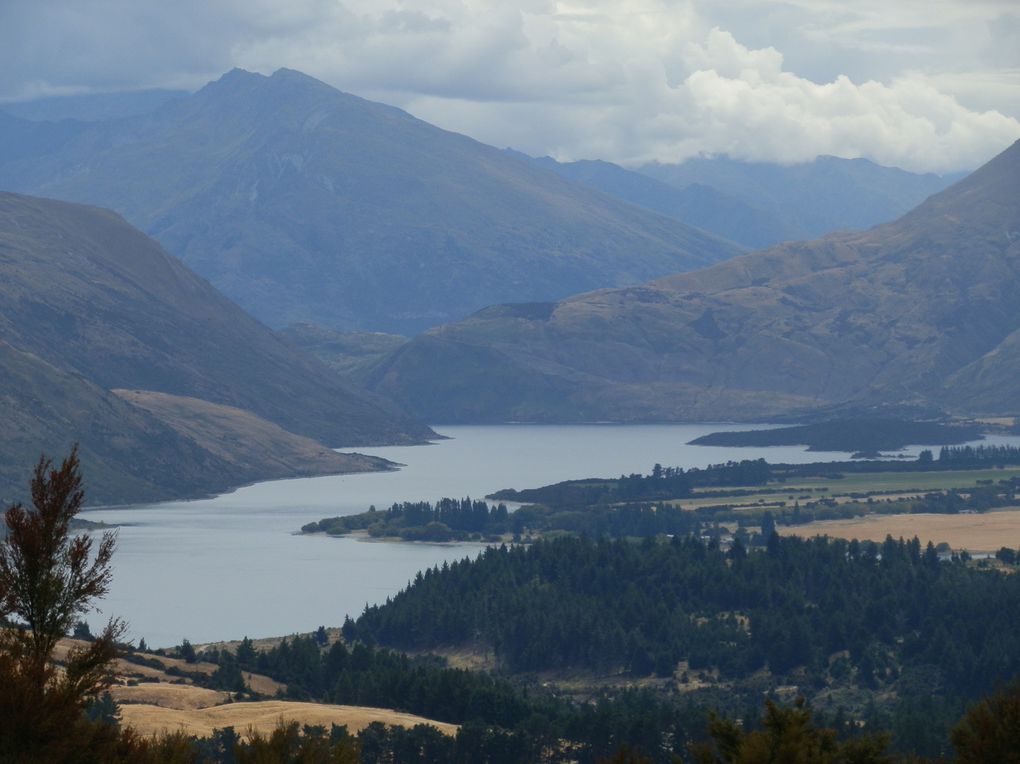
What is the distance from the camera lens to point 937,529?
556 feet

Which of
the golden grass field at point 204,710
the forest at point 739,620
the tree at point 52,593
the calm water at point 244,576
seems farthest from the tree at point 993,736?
the calm water at point 244,576

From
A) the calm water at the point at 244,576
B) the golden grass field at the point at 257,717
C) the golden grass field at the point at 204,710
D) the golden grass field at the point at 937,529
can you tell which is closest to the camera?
the golden grass field at the point at 257,717

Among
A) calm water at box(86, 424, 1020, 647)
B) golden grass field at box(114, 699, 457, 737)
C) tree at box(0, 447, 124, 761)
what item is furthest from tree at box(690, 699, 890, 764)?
calm water at box(86, 424, 1020, 647)

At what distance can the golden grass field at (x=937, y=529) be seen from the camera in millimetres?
157000

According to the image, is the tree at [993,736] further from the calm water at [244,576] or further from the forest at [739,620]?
the calm water at [244,576]

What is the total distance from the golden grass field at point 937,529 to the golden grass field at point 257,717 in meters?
82.5

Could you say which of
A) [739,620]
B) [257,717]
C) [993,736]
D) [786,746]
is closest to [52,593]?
[786,746]

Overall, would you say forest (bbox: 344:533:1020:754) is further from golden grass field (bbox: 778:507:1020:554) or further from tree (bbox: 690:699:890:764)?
tree (bbox: 690:699:890:764)

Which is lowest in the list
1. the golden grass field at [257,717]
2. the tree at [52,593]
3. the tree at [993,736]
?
the golden grass field at [257,717]

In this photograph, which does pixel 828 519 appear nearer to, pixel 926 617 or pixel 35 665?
pixel 926 617

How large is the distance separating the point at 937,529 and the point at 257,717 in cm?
10747

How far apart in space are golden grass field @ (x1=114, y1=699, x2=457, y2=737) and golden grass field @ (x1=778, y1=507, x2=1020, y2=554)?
271 ft

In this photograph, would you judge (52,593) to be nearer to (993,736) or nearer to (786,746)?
(786,746)

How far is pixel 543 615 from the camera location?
117375 mm
